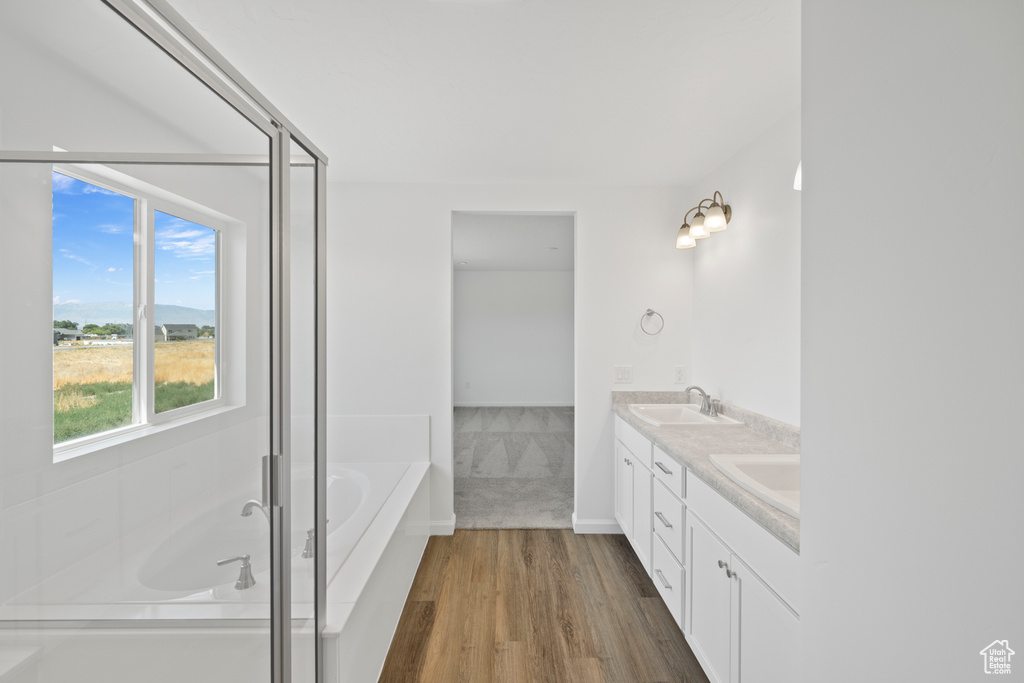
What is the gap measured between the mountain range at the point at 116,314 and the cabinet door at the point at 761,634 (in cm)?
154

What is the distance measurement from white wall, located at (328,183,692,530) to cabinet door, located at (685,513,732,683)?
4.26 ft

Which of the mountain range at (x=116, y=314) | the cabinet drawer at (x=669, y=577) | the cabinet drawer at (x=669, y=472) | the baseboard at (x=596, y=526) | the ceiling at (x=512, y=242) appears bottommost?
the baseboard at (x=596, y=526)

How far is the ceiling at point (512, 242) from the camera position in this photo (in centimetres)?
449

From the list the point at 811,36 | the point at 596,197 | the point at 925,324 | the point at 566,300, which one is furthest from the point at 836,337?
the point at 566,300

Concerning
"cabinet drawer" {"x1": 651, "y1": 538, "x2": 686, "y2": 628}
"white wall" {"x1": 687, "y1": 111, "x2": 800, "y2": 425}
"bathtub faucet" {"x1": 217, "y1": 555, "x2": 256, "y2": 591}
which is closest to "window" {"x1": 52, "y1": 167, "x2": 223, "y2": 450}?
"bathtub faucet" {"x1": 217, "y1": 555, "x2": 256, "y2": 591}

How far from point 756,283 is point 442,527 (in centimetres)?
253

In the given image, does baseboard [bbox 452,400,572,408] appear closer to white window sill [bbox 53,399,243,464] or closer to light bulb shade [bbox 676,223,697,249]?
light bulb shade [bbox 676,223,697,249]

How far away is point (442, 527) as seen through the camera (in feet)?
9.92

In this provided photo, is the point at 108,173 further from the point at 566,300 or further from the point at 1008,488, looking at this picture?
the point at 566,300

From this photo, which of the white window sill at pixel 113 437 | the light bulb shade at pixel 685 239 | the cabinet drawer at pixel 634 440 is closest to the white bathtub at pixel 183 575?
the white window sill at pixel 113 437

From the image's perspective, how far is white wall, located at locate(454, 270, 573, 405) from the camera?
27.2 feet
